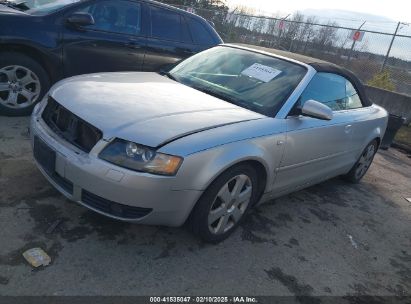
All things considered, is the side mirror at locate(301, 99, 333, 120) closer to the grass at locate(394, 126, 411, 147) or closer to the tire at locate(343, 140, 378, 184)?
the tire at locate(343, 140, 378, 184)

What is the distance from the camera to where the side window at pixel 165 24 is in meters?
6.29

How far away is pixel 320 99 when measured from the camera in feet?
14.1

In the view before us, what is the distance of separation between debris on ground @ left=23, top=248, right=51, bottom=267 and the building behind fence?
11.1m

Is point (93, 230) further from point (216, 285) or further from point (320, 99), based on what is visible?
point (320, 99)

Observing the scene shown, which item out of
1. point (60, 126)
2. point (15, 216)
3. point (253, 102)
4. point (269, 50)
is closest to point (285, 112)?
point (253, 102)

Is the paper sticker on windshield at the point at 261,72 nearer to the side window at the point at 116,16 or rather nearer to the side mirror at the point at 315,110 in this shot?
the side mirror at the point at 315,110

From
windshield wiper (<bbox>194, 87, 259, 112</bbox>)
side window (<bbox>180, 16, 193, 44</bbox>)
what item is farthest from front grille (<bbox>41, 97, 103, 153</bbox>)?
side window (<bbox>180, 16, 193, 44</bbox>)

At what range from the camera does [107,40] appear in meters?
5.77

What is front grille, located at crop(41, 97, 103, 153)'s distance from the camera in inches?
119

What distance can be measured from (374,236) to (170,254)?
2.35m

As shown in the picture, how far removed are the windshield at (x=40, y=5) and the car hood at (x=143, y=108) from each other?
1.94 m

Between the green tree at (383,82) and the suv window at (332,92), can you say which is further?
the green tree at (383,82)

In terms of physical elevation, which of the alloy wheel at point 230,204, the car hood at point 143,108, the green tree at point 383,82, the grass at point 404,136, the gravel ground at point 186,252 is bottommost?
the grass at point 404,136

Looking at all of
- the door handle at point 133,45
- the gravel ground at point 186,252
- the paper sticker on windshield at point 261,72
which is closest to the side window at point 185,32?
the door handle at point 133,45
